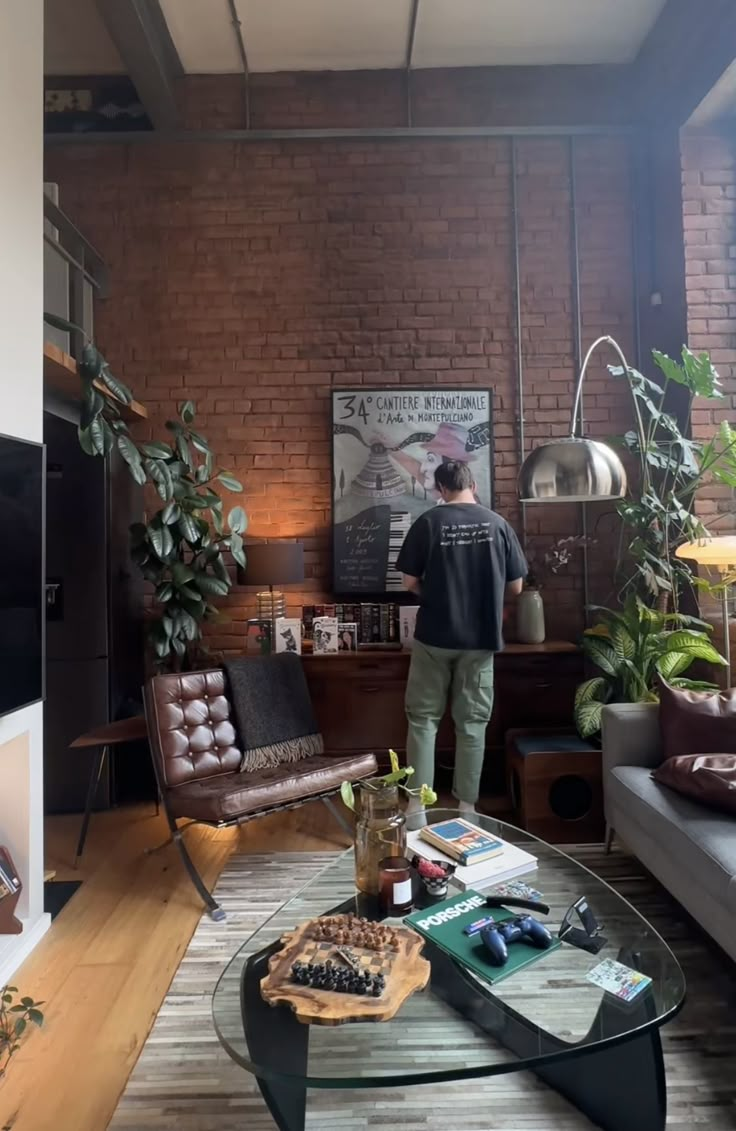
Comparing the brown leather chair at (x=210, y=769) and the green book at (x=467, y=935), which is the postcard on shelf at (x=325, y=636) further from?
the green book at (x=467, y=935)

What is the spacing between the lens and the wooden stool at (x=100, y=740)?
106 inches

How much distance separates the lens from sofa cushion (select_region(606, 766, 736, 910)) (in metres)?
1.69

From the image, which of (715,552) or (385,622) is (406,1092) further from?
(385,622)

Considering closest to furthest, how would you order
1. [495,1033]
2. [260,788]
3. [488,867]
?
[495,1033] < [488,867] < [260,788]

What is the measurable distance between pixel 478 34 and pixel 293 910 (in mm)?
4461

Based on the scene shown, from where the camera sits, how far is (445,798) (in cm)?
330

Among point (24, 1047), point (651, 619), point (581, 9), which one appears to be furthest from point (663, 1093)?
point (581, 9)

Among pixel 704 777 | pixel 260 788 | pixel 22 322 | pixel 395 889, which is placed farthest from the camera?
pixel 260 788

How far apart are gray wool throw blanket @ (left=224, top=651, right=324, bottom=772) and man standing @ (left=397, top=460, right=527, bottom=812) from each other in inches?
19.8

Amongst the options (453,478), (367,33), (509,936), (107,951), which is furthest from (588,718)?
(367,33)

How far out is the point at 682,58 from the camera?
3.29m

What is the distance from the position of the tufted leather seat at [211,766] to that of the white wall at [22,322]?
0.47 meters

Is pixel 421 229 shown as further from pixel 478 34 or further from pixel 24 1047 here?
pixel 24 1047

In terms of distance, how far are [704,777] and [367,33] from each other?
163 inches
